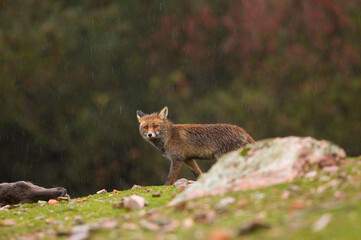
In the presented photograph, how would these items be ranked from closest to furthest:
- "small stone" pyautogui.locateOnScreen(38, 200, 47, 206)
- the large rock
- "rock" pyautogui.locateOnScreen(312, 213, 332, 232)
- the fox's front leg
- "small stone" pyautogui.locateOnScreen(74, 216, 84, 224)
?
"rock" pyautogui.locateOnScreen(312, 213, 332, 232), the large rock, "small stone" pyautogui.locateOnScreen(74, 216, 84, 224), "small stone" pyautogui.locateOnScreen(38, 200, 47, 206), the fox's front leg

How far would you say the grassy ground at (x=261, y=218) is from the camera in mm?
3271

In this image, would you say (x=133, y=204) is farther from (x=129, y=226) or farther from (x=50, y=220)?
(x=129, y=226)

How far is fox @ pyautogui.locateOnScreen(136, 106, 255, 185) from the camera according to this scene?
10.1 m

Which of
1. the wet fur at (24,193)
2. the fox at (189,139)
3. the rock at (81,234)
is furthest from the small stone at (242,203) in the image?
the fox at (189,139)

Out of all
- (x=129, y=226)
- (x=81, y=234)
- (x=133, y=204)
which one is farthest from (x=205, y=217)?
(x=133, y=204)

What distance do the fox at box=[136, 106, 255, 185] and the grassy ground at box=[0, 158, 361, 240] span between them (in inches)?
194

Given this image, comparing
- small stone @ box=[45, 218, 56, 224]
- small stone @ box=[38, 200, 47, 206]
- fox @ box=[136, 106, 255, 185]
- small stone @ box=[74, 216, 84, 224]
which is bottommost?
small stone @ box=[38, 200, 47, 206]

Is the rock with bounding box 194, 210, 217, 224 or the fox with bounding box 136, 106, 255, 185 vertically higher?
the rock with bounding box 194, 210, 217, 224

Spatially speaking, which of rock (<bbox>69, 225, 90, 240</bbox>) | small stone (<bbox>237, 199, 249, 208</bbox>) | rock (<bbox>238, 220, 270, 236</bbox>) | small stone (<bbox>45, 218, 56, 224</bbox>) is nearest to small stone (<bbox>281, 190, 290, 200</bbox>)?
small stone (<bbox>237, 199, 249, 208</bbox>)

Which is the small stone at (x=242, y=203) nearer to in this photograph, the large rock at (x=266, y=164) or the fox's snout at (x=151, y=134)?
the large rock at (x=266, y=164)

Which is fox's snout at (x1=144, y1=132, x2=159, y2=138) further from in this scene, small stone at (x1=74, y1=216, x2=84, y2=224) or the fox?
small stone at (x1=74, y1=216, x2=84, y2=224)

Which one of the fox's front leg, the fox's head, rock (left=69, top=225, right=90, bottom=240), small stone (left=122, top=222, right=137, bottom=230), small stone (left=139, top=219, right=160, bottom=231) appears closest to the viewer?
rock (left=69, top=225, right=90, bottom=240)

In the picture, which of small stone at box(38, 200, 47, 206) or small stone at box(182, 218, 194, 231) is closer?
small stone at box(182, 218, 194, 231)

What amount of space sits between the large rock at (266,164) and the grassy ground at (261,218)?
0.24m
